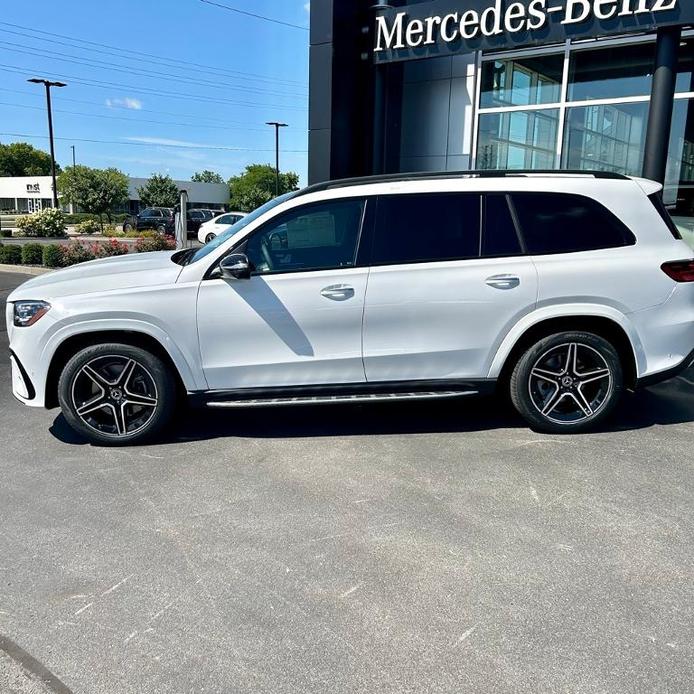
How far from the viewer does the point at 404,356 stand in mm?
4570

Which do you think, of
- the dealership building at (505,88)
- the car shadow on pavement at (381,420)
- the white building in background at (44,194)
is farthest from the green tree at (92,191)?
the car shadow on pavement at (381,420)

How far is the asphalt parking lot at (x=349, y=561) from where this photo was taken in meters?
2.43

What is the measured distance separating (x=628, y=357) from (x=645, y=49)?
8.87m

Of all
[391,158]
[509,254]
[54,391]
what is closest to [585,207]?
[509,254]

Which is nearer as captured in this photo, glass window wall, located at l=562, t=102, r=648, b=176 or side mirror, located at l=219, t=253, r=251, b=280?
side mirror, located at l=219, t=253, r=251, b=280

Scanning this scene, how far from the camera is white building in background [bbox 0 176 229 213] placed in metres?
80.9

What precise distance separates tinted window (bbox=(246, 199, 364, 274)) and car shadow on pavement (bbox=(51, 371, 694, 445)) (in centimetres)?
130

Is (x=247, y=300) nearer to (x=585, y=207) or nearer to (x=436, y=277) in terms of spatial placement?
(x=436, y=277)

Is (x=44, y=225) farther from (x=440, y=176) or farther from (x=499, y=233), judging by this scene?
(x=499, y=233)

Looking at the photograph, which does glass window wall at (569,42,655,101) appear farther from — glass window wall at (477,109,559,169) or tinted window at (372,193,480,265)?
tinted window at (372,193,480,265)

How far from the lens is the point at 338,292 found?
4.45 meters

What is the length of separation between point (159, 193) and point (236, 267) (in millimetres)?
69811

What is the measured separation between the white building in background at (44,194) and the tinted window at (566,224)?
77453 millimetres

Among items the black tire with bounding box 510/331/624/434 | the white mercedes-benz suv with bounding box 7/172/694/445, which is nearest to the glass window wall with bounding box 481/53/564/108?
the white mercedes-benz suv with bounding box 7/172/694/445
